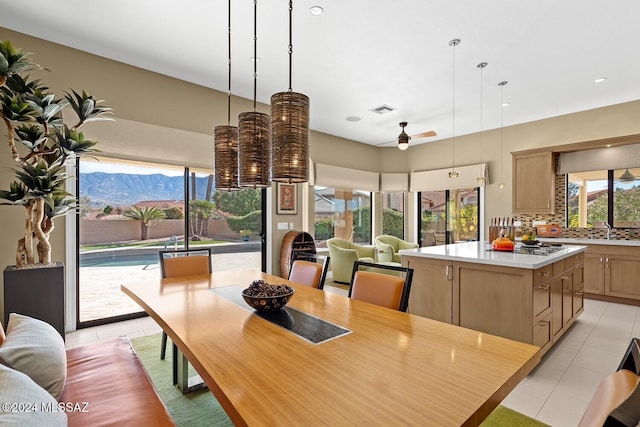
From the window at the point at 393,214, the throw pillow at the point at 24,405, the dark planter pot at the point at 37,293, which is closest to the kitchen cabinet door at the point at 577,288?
the window at the point at 393,214

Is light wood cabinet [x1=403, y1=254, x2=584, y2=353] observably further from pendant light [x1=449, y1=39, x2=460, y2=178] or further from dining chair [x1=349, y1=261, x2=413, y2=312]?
pendant light [x1=449, y1=39, x2=460, y2=178]

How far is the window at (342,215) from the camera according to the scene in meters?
6.41

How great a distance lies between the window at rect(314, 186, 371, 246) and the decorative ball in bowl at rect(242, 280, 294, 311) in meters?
4.39

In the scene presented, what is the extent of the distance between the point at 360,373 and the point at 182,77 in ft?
13.6

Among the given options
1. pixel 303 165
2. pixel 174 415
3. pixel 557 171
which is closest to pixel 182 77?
pixel 303 165

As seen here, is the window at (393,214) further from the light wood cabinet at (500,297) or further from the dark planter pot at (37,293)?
the dark planter pot at (37,293)

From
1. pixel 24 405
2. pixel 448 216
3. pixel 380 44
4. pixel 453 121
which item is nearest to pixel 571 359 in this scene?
pixel 380 44

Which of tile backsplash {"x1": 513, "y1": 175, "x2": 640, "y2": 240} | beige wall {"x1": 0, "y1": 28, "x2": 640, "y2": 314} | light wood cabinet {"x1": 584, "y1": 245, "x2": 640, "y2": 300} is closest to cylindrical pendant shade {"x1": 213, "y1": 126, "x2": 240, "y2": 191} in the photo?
beige wall {"x1": 0, "y1": 28, "x2": 640, "y2": 314}

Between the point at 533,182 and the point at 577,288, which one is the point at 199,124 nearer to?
the point at 577,288

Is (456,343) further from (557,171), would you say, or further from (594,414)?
(557,171)

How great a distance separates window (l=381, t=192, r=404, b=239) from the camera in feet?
24.3

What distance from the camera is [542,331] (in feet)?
9.00

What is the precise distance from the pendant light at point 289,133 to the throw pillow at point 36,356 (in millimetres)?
1289

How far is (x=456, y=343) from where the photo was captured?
136 centimetres
